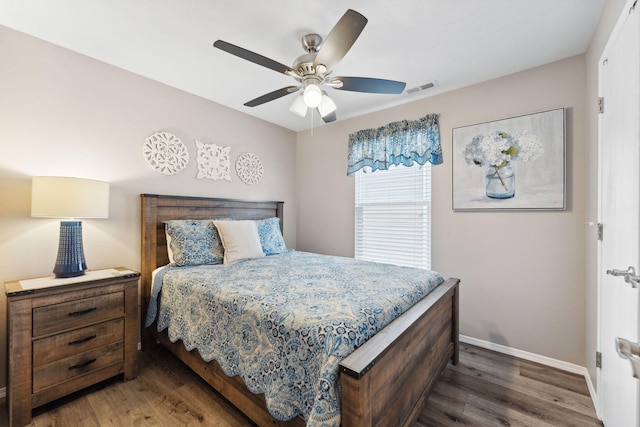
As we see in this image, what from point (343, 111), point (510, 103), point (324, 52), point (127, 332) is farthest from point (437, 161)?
point (127, 332)

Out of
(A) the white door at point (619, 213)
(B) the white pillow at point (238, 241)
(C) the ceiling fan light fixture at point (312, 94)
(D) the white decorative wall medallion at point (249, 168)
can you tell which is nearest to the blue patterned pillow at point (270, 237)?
(B) the white pillow at point (238, 241)

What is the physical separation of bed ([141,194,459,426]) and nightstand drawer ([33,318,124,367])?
1.35 feet

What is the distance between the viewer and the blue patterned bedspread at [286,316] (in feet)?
3.84

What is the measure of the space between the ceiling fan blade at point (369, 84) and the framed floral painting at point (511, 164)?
3.95 feet

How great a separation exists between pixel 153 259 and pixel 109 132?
3.91 feet

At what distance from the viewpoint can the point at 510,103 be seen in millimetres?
2498

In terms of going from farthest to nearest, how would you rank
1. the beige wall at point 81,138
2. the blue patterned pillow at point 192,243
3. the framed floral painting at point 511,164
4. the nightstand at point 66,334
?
the blue patterned pillow at point 192,243 → the framed floral painting at point 511,164 → the beige wall at point 81,138 → the nightstand at point 66,334

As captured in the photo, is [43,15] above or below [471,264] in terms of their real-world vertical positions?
above

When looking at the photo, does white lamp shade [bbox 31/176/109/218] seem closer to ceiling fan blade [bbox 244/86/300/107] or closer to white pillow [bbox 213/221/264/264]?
white pillow [bbox 213/221/264/264]

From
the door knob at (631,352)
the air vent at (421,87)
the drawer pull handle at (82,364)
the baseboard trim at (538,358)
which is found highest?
the air vent at (421,87)

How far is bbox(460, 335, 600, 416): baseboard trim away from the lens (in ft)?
6.63

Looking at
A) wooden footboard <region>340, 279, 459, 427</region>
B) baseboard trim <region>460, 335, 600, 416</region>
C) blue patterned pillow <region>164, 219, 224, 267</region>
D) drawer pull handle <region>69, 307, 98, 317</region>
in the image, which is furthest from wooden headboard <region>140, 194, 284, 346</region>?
baseboard trim <region>460, 335, 600, 416</region>

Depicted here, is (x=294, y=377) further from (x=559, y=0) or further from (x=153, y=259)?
(x=559, y=0)

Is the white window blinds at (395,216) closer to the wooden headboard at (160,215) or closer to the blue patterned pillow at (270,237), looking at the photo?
the blue patterned pillow at (270,237)
